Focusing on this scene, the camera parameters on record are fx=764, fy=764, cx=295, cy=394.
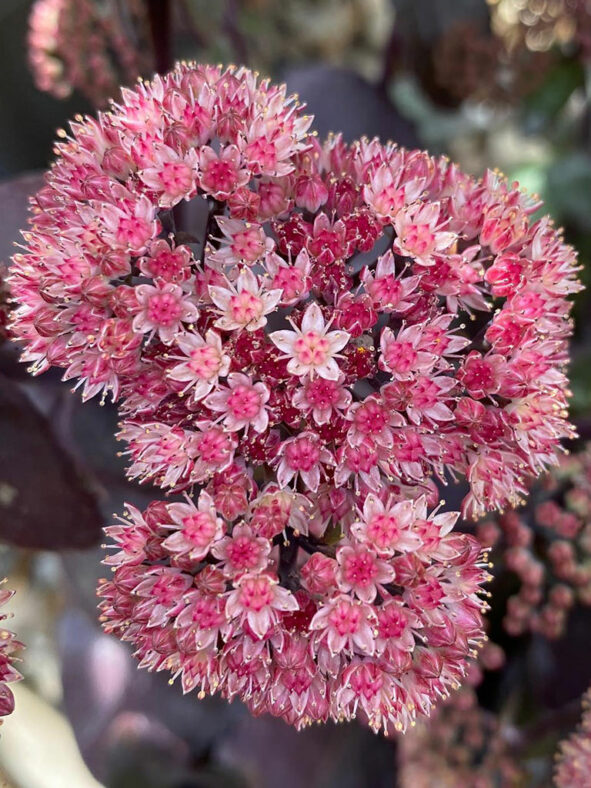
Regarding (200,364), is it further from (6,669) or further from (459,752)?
(459,752)

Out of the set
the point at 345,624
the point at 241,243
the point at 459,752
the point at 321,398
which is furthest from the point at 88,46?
the point at 459,752

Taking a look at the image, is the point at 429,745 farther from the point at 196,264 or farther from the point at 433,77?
the point at 433,77

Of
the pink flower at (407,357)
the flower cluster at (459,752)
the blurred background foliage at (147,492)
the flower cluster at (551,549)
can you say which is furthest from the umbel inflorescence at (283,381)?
the flower cluster at (459,752)

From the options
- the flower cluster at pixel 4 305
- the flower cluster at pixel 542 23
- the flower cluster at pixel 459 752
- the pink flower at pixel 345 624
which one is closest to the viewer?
the pink flower at pixel 345 624

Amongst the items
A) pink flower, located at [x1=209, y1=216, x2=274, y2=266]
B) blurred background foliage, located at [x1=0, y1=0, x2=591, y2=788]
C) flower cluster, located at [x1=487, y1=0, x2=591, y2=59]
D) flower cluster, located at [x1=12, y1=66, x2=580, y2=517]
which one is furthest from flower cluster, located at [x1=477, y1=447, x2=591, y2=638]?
flower cluster, located at [x1=487, y1=0, x2=591, y2=59]

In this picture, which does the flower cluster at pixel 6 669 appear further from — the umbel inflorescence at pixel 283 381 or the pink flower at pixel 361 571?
the pink flower at pixel 361 571

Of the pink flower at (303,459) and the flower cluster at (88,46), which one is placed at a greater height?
the flower cluster at (88,46)
